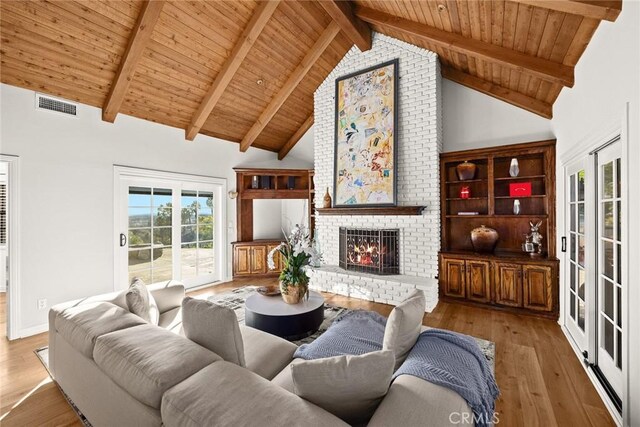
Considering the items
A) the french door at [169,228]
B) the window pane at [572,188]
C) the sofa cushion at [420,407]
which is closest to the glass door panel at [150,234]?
the french door at [169,228]

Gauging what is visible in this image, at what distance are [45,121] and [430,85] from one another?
5.13 metres

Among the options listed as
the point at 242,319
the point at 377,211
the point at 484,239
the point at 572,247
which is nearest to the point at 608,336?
the point at 572,247

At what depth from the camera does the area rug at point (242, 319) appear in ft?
8.59

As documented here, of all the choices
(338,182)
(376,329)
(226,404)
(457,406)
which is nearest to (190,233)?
(338,182)

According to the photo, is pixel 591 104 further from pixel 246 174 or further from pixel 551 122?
pixel 246 174

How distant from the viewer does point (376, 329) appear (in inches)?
88.0

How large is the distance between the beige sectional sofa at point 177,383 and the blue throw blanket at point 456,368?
74mm

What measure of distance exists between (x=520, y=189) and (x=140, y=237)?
5.74 metres

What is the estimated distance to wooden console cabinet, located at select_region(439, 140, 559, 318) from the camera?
3.68m

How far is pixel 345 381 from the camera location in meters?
1.15

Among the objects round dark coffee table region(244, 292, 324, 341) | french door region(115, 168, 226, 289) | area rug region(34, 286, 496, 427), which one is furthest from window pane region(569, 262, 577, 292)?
french door region(115, 168, 226, 289)

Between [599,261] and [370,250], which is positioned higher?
[599,261]

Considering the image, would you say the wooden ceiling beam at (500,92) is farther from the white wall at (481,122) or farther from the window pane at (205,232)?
the window pane at (205,232)

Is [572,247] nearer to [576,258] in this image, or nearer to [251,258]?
[576,258]
